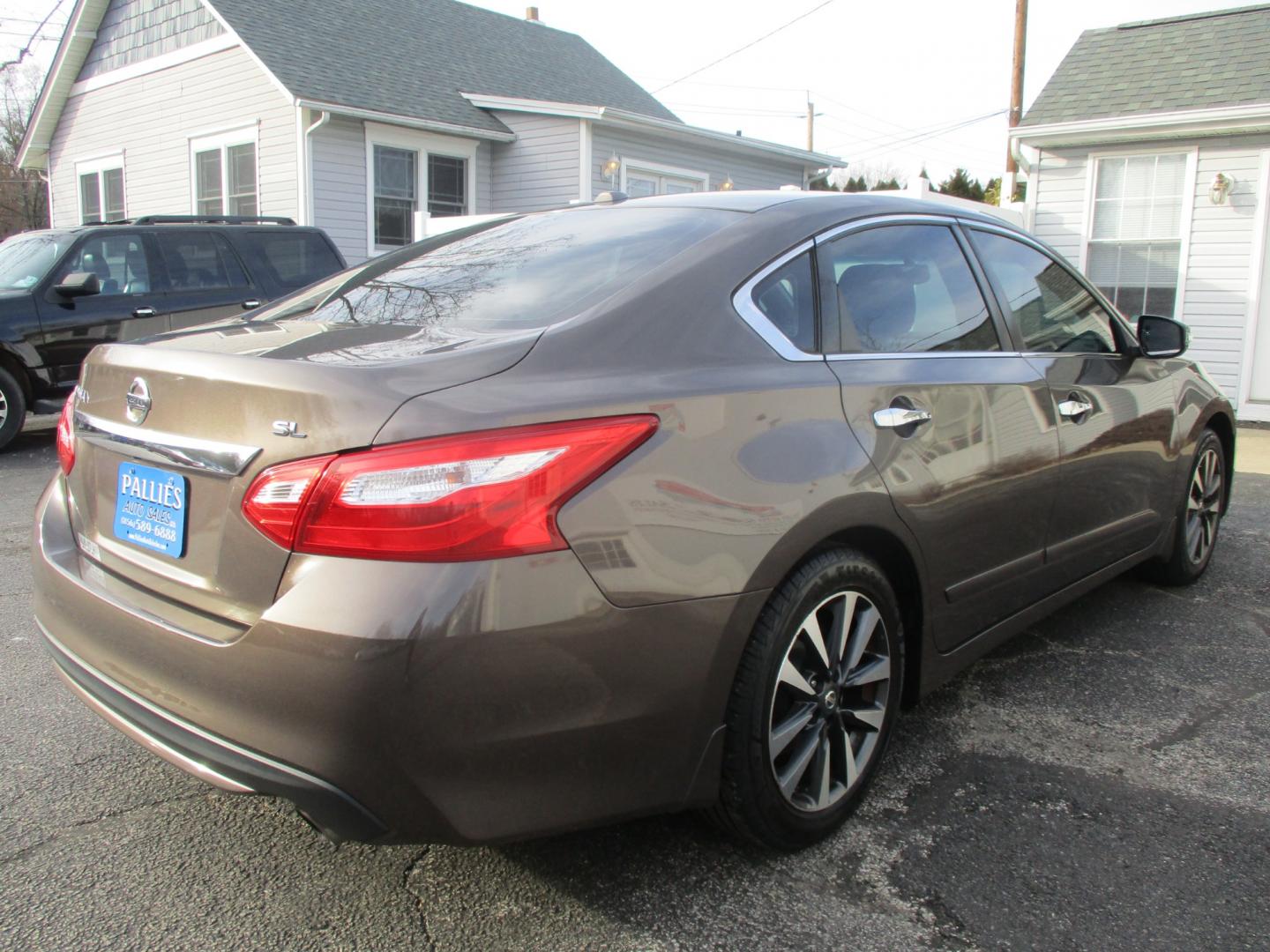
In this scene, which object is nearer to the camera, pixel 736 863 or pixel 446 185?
pixel 736 863

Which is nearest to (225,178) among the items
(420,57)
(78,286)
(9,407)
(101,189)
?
(420,57)

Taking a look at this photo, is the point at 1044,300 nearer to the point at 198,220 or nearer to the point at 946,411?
the point at 946,411

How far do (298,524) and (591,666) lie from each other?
590 mm

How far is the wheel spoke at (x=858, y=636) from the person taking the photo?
2539mm

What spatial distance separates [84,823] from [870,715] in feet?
6.47

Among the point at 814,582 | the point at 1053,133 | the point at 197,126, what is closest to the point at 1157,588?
the point at 814,582

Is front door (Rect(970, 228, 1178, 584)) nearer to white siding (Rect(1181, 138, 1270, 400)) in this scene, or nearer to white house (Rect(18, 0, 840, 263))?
white siding (Rect(1181, 138, 1270, 400))

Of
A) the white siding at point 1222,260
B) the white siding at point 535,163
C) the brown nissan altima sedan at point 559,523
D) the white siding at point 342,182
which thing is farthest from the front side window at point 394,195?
the brown nissan altima sedan at point 559,523

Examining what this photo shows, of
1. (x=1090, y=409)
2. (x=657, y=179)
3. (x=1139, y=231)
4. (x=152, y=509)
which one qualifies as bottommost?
(x=152, y=509)

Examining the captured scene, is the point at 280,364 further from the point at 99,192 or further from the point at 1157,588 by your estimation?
the point at 99,192

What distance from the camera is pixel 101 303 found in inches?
331

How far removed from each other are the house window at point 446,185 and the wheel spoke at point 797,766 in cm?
1391

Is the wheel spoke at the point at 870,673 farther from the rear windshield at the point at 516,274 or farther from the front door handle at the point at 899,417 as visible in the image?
the rear windshield at the point at 516,274

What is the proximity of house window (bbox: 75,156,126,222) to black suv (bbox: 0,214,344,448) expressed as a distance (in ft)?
30.7
